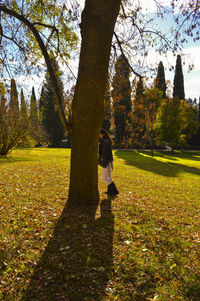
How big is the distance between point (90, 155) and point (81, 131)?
0.68m

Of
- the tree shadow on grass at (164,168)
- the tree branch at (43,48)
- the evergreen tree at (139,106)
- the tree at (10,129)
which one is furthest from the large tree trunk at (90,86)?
the tree at (10,129)

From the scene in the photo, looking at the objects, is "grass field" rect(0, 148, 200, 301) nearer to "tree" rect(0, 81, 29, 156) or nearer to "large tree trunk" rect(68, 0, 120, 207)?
"large tree trunk" rect(68, 0, 120, 207)

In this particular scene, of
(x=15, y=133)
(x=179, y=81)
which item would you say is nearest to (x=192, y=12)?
(x=15, y=133)

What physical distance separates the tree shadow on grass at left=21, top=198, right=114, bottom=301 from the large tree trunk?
1.22m

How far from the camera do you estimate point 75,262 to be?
3.97 m

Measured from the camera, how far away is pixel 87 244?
15.1 feet

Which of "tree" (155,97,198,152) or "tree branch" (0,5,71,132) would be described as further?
"tree" (155,97,198,152)

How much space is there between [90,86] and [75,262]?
391cm

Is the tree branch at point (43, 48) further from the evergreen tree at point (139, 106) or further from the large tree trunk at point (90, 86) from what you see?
the evergreen tree at point (139, 106)

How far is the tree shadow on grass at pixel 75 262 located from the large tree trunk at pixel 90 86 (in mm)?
1220

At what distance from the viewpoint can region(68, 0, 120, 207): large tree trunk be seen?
5473mm

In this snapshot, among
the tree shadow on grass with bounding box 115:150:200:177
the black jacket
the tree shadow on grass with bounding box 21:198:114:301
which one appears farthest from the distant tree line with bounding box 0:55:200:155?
the tree shadow on grass with bounding box 21:198:114:301

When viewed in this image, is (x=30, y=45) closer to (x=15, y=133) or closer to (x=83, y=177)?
(x=83, y=177)

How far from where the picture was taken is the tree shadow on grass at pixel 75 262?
3.28 m
